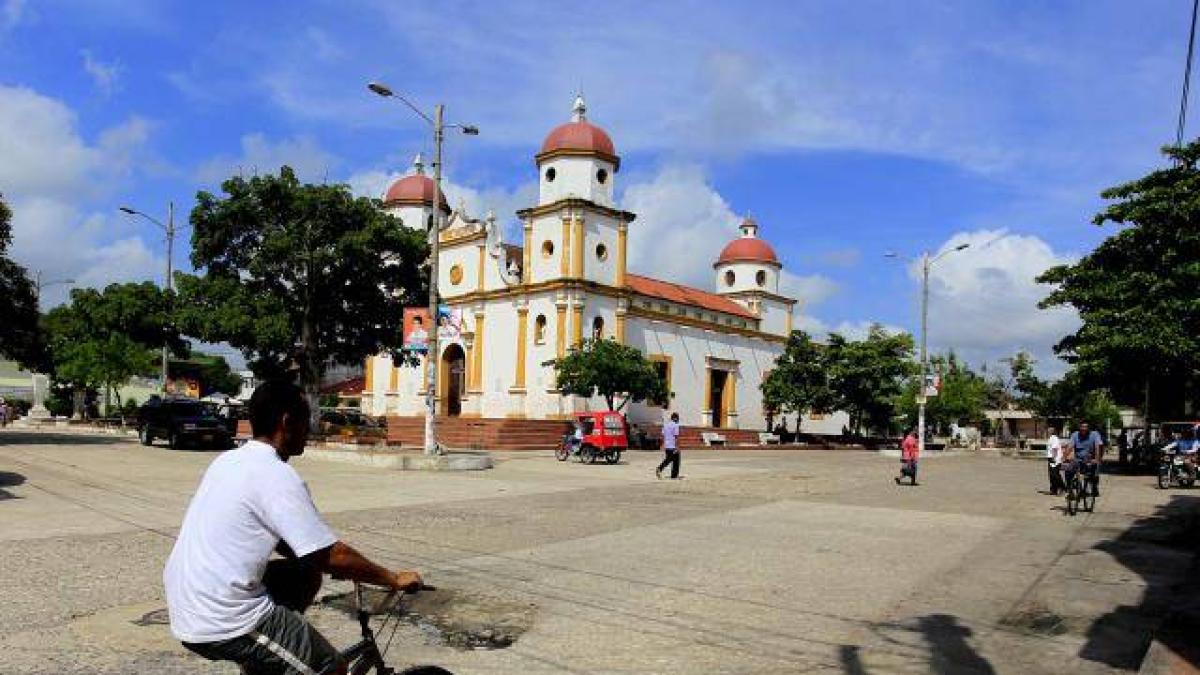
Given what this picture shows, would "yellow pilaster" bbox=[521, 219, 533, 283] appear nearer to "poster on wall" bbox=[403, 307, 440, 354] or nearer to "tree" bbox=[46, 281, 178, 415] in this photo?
"tree" bbox=[46, 281, 178, 415]

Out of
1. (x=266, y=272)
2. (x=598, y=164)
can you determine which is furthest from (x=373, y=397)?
(x=266, y=272)

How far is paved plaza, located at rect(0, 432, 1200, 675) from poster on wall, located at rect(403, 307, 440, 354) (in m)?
5.69

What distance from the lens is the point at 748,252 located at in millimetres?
61469

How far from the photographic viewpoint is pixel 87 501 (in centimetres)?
1443

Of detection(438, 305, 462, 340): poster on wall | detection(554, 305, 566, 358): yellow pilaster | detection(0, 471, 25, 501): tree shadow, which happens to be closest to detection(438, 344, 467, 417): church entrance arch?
detection(554, 305, 566, 358): yellow pilaster

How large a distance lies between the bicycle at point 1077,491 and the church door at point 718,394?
121 ft

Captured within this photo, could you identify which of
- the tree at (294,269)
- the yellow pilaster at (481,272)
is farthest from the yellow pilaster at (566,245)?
the tree at (294,269)

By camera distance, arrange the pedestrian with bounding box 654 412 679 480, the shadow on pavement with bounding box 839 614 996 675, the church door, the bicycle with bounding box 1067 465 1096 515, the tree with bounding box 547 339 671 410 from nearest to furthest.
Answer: the shadow on pavement with bounding box 839 614 996 675
the bicycle with bounding box 1067 465 1096 515
the pedestrian with bounding box 654 412 679 480
the tree with bounding box 547 339 671 410
the church door

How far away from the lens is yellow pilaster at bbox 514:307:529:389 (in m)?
46.9

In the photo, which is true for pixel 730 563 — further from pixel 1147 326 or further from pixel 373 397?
pixel 373 397

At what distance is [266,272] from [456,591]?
27963 mm

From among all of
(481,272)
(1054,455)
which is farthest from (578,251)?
(1054,455)

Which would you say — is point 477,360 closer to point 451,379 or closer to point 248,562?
point 451,379

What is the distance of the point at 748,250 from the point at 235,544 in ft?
196
